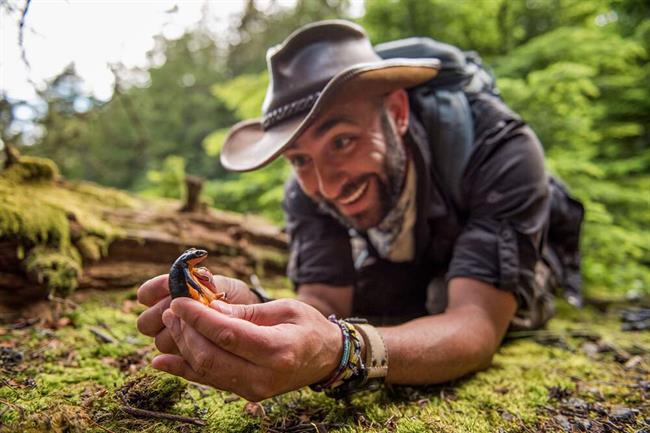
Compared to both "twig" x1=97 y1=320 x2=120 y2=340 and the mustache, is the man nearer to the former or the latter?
the mustache

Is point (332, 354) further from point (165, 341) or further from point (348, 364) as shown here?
point (165, 341)

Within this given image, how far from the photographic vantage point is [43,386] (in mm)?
1436

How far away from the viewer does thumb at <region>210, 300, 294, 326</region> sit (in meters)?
1.21

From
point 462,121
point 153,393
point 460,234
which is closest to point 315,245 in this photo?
point 460,234

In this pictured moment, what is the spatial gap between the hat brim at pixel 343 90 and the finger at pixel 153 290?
0.80m

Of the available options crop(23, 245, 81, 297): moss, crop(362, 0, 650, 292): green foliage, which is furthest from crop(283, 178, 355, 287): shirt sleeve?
crop(362, 0, 650, 292): green foliage

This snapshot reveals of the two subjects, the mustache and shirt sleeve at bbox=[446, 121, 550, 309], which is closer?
shirt sleeve at bbox=[446, 121, 550, 309]

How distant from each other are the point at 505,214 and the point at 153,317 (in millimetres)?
1687

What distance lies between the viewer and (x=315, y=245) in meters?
2.71

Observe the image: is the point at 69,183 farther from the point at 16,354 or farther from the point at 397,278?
the point at 397,278

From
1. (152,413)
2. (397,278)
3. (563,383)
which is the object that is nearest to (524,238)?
(563,383)

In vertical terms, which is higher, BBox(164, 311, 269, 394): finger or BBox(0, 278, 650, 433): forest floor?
BBox(164, 311, 269, 394): finger

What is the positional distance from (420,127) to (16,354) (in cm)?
226

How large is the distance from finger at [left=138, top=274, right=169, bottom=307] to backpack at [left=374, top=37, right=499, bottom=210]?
162 cm
